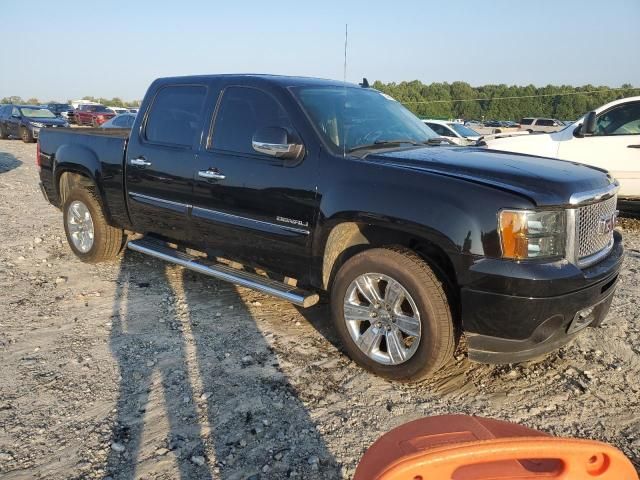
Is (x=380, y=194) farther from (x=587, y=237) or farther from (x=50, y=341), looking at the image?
(x=50, y=341)

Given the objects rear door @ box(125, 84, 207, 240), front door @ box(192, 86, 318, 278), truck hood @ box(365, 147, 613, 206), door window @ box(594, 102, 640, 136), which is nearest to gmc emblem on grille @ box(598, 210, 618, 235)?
truck hood @ box(365, 147, 613, 206)

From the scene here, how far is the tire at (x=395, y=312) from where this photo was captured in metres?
3.08

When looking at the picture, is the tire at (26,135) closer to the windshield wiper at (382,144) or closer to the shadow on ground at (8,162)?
the shadow on ground at (8,162)

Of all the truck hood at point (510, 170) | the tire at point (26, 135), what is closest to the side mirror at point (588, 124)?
the truck hood at point (510, 170)

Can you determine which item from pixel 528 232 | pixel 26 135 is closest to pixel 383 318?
pixel 528 232

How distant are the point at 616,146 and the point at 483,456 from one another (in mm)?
7986

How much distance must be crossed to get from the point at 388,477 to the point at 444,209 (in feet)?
6.52

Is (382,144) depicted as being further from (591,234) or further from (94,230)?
(94,230)

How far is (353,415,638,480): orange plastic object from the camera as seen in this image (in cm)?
117

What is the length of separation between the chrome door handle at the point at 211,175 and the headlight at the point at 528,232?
2177 millimetres

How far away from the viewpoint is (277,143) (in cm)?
354

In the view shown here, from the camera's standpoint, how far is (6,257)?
6.08m

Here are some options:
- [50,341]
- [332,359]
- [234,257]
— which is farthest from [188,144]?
[332,359]

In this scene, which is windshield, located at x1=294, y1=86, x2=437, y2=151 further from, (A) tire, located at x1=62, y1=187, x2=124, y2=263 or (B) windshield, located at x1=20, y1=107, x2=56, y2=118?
(B) windshield, located at x1=20, y1=107, x2=56, y2=118
